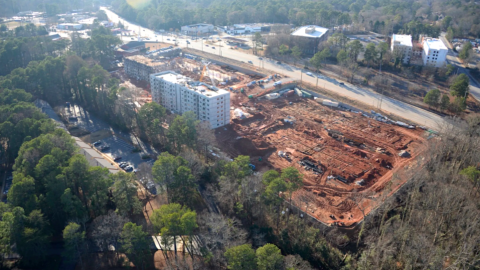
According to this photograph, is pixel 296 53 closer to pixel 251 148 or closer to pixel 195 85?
Answer: pixel 195 85

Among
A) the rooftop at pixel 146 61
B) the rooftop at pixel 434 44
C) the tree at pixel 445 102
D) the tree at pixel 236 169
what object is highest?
the rooftop at pixel 434 44

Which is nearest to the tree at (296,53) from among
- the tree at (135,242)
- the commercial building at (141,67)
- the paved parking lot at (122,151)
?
the commercial building at (141,67)

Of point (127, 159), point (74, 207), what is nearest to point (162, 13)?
point (127, 159)

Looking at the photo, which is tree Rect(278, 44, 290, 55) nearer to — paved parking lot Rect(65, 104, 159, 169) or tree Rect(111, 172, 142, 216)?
paved parking lot Rect(65, 104, 159, 169)

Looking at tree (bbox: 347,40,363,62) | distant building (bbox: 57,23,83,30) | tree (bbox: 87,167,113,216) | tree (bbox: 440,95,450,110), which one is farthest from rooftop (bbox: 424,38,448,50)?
distant building (bbox: 57,23,83,30)

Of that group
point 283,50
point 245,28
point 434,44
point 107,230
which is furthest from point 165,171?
point 245,28

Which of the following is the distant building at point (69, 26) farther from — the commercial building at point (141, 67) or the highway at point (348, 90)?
the commercial building at point (141, 67)
